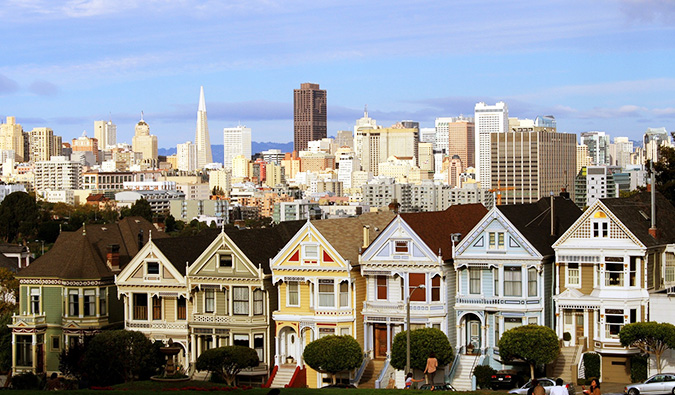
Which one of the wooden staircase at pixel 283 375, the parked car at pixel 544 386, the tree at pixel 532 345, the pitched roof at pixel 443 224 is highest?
the pitched roof at pixel 443 224

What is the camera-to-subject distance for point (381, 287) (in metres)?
53.0

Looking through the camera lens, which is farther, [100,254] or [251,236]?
[100,254]

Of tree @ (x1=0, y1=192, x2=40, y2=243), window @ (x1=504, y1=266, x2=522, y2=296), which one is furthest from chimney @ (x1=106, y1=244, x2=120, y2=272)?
tree @ (x1=0, y1=192, x2=40, y2=243)

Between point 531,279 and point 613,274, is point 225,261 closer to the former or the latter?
point 531,279

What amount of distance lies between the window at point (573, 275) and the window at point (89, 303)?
22.7 m

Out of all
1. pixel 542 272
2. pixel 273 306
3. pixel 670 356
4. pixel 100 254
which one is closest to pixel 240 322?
pixel 273 306

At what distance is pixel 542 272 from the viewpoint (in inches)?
1973

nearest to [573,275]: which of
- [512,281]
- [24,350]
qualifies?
[512,281]

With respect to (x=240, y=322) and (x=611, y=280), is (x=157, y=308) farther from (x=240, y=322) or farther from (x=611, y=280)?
(x=611, y=280)

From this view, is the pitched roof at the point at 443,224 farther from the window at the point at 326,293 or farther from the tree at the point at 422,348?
the window at the point at 326,293

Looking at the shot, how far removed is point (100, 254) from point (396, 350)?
1775 centimetres

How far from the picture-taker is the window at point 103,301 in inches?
2312

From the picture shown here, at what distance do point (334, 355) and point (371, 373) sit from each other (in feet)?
8.20

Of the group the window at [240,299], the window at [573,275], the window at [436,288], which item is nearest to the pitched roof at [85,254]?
the window at [240,299]
